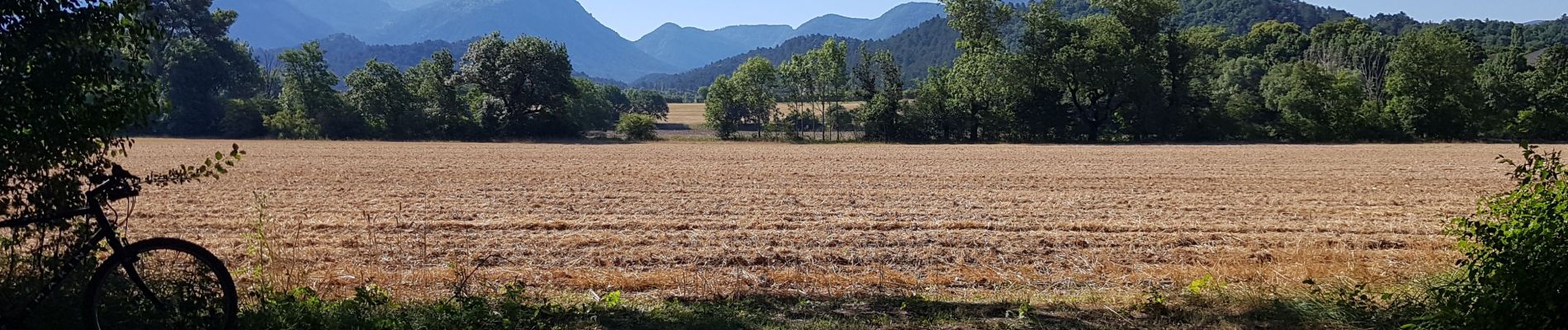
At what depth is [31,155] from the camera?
4914 mm

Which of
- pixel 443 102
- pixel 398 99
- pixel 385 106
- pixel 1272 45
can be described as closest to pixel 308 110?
pixel 385 106

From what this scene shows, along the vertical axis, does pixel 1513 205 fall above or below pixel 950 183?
above

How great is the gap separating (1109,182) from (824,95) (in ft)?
124

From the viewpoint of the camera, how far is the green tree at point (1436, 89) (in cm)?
4872

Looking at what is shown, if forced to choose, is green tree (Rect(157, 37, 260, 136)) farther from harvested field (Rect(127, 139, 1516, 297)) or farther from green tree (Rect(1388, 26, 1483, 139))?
green tree (Rect(1388, 26, 1483, 139))

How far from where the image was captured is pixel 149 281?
486 centimetres

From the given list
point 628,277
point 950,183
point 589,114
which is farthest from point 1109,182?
point 589,114

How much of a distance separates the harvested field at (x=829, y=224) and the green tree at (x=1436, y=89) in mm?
25368

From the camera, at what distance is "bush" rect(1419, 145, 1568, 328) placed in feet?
13.0

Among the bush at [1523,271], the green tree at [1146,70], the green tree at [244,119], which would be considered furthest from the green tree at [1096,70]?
the green tree at [244,119]

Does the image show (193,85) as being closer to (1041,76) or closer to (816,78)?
(816,78)

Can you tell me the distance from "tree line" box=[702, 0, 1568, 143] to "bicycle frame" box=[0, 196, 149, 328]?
51.6m

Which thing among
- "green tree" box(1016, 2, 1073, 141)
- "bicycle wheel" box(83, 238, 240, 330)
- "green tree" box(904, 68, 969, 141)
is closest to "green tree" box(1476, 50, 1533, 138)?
"green tree" box(1016, 2, 1073, 141)

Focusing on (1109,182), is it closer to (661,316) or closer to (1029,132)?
(661,316)
